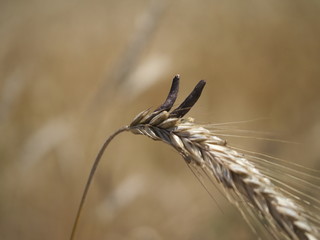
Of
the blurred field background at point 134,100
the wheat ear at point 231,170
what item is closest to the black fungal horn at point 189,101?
the wheat ear at point 231,170

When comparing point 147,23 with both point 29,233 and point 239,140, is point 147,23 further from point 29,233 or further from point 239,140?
point 239,140

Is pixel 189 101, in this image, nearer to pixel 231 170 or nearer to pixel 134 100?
pixel 231 170

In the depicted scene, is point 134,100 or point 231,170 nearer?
point 231,170

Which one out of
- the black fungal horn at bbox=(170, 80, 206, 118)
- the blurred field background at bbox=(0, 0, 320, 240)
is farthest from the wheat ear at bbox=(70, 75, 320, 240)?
the blurred field background at bbox=(0, 0, 320, 240)

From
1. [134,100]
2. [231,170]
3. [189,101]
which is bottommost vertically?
[231,170]

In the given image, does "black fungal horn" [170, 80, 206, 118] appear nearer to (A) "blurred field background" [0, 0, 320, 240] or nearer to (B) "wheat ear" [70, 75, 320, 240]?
(B) "wheat ear" [70, 75, 320, 240]

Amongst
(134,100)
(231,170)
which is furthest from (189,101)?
(134,100)

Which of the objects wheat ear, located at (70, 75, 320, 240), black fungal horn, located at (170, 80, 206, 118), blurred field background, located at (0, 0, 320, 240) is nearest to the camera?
wheat ear, located at (70, 75, 320, 240)
